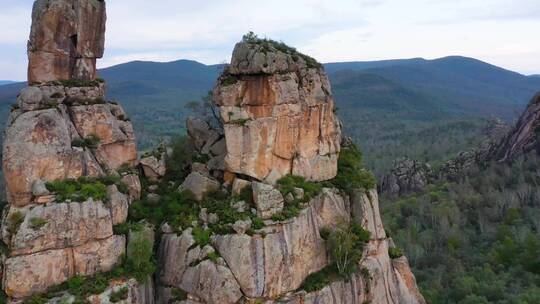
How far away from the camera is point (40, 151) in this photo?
32688 mm

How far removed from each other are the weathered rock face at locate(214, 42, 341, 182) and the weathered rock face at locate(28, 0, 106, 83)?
10485 mm

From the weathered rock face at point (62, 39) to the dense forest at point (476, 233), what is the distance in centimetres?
4100

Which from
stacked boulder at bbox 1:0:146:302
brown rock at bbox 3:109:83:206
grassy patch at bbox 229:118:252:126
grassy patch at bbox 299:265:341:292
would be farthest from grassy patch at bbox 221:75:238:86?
grassy patch at bbox 299:265:341:292

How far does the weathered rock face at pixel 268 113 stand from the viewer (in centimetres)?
3778

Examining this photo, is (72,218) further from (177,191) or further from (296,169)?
(296,169)

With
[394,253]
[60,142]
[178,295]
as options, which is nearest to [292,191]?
[178,295]

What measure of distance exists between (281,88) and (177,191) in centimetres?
1145

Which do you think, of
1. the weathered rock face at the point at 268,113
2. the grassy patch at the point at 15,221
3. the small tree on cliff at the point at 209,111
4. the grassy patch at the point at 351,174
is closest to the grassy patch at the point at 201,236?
the weathered rock face at the point at 268,113

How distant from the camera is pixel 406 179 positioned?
323ft

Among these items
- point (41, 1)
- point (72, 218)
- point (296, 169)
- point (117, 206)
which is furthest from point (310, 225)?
point (41, 1)

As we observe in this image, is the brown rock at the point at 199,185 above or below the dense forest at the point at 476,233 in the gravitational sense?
above

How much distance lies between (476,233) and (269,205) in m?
51.0

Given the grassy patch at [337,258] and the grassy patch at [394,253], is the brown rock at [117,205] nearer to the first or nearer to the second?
the grassy patch at [337,258]

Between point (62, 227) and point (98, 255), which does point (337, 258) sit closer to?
point (98, 255)
